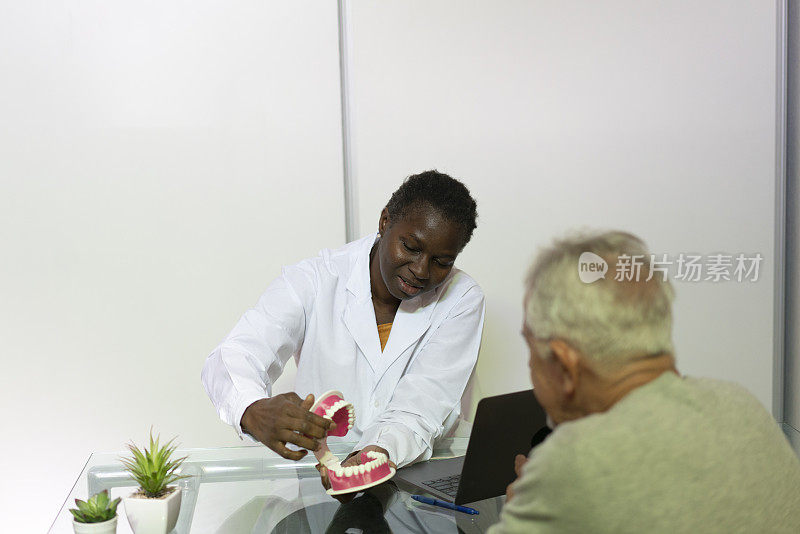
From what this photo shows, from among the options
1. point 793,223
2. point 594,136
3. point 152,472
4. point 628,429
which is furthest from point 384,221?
point 793,223

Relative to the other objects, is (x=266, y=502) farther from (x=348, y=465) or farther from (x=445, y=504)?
(x=445, y=504)

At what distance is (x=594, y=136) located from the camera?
387 cm

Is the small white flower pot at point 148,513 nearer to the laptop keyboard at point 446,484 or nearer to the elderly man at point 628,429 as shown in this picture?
the laptop keyboard at point 446,484

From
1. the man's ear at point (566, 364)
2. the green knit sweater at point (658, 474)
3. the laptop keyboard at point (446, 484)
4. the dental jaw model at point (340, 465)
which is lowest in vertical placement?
the laptop keyboard at point (446, 484)

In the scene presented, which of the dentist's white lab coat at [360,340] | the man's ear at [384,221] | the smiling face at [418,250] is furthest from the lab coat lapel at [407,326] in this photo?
the man's ear at [384,221]

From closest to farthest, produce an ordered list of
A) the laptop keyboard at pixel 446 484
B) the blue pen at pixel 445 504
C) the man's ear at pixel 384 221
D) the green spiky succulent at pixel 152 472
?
the green spiky succulent at pixel 152 472, the blue pen at pixel 445 504, the laptop keyboard at pixel 446 484, the man's ear at pixel 384 221

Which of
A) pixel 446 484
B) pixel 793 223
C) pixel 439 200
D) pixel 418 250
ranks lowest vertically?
pixel 446 484

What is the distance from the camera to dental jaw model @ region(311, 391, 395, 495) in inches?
70.1

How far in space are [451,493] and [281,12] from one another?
2534mm

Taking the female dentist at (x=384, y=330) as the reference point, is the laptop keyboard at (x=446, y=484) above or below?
below

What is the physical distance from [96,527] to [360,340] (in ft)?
4.02

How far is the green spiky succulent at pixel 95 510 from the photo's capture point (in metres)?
1.50

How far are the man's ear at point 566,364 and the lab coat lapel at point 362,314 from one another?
149 cm

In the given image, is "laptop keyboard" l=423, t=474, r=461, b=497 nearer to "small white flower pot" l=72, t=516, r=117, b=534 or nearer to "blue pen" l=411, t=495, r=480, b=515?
"blue pen" l=411, t=495, r=480, b=515
